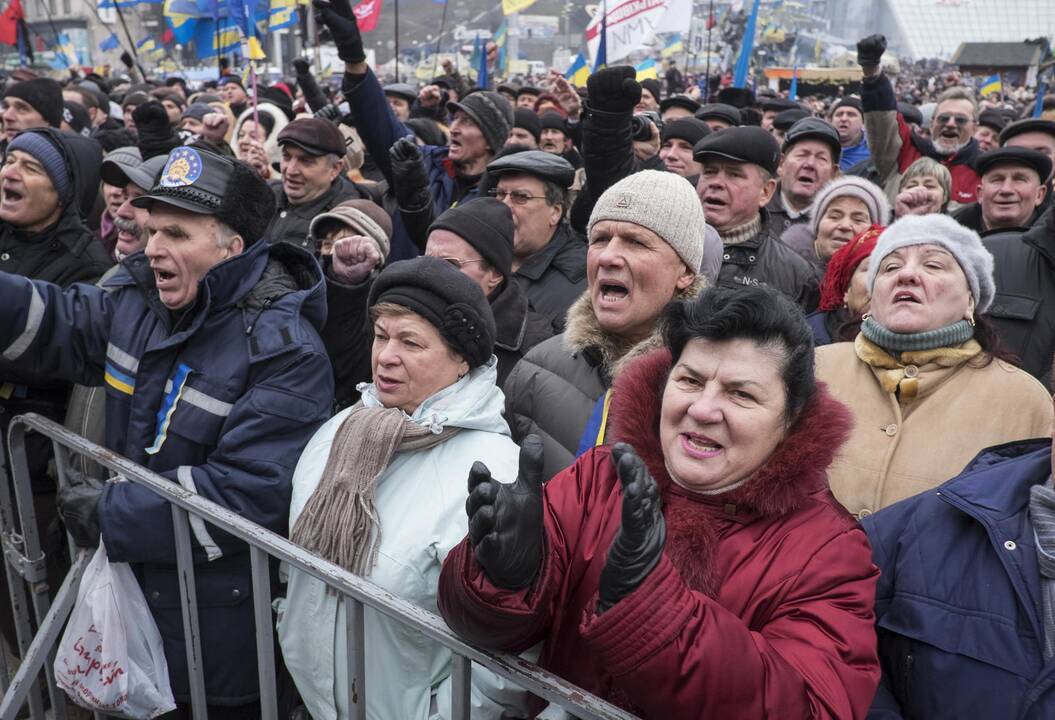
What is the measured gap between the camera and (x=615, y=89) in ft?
11.4

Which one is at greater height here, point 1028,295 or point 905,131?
point 905,131

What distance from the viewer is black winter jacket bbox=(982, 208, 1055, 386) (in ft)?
10.5

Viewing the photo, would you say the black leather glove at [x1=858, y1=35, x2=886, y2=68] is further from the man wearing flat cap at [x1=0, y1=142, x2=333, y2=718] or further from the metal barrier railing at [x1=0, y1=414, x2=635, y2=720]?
the metal barrier railing at [x1=0, y1=414, x2=635, y2=720]

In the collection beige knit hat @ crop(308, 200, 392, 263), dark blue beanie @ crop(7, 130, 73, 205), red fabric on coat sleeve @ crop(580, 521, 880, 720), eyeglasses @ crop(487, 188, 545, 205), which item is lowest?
red fabric on coat sleeve @ crop(580, 521, 880, 720)

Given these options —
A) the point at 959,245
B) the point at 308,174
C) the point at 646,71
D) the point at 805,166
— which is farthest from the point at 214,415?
the point at 646,71

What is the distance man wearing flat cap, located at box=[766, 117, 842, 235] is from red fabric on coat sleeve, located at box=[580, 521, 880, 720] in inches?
153

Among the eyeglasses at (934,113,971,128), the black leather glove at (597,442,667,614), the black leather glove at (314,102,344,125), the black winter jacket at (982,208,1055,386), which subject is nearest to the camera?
the black leather glove at (597,442,667,614)

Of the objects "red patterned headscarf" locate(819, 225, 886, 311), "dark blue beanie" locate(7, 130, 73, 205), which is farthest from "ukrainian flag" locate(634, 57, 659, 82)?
"dark blue beanie" locate(7, 130, 73, 205)

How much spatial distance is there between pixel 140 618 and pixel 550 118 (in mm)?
5448

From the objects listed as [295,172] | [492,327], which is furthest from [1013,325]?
[295,172]

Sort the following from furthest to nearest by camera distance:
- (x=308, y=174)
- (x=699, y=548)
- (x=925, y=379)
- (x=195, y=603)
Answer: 1. (x=308, y=174)
2. (x=195, y=603)
3. (x=925, y=379)
4. (x=699, y=548)

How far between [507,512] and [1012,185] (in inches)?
169

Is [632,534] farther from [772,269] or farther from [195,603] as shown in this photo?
[772,269]

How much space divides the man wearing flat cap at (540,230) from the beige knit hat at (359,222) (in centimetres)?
52
